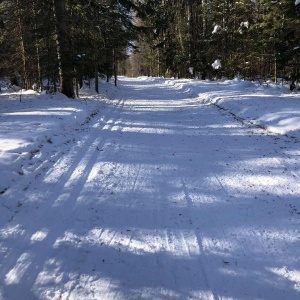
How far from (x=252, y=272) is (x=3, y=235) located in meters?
3.03

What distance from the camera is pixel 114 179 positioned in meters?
6.01

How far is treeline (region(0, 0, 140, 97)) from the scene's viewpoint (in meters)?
16.5

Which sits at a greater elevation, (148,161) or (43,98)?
(43,98)

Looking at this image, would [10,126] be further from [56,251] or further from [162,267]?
[162,267]

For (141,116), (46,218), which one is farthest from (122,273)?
(141,116)

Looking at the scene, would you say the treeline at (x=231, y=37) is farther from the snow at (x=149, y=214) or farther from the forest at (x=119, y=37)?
the snow at (x=149, y=214)

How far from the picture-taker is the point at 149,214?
15.4 feet

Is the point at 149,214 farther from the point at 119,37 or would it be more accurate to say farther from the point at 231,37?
the point at 231,37

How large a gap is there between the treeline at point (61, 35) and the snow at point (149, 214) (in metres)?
8.64

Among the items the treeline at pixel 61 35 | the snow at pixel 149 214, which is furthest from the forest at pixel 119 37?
the snow at pixel 149 214

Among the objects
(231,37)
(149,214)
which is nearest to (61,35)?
(149,214)

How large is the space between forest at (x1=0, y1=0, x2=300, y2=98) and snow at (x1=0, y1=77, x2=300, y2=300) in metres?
9.43

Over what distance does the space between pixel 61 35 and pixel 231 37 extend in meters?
18.3

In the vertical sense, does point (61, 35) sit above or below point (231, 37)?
below
